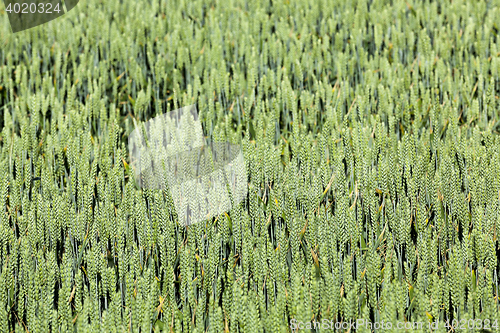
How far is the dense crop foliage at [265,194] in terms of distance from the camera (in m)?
1.10

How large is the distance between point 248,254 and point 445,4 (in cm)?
276

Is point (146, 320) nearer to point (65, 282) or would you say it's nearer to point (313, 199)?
point (65, 282)

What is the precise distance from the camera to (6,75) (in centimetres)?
250

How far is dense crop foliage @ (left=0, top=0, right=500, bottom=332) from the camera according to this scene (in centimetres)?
110

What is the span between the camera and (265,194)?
61.9 inches

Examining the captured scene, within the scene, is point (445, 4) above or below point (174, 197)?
above

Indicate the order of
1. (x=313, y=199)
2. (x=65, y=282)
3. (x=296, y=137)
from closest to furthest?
(x=65, y=282) < (x=313, y=199) < (x=296, y=137)

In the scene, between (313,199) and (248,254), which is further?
(313,199)

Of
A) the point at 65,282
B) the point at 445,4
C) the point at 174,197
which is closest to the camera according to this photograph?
the point at 65,282

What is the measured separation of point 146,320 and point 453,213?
0.80 meters

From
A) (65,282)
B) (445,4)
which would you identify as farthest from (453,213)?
(445,4)

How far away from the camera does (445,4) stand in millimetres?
3324

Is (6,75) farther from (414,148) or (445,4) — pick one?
(445,4)

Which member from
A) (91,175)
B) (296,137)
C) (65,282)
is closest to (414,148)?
(296,137)
